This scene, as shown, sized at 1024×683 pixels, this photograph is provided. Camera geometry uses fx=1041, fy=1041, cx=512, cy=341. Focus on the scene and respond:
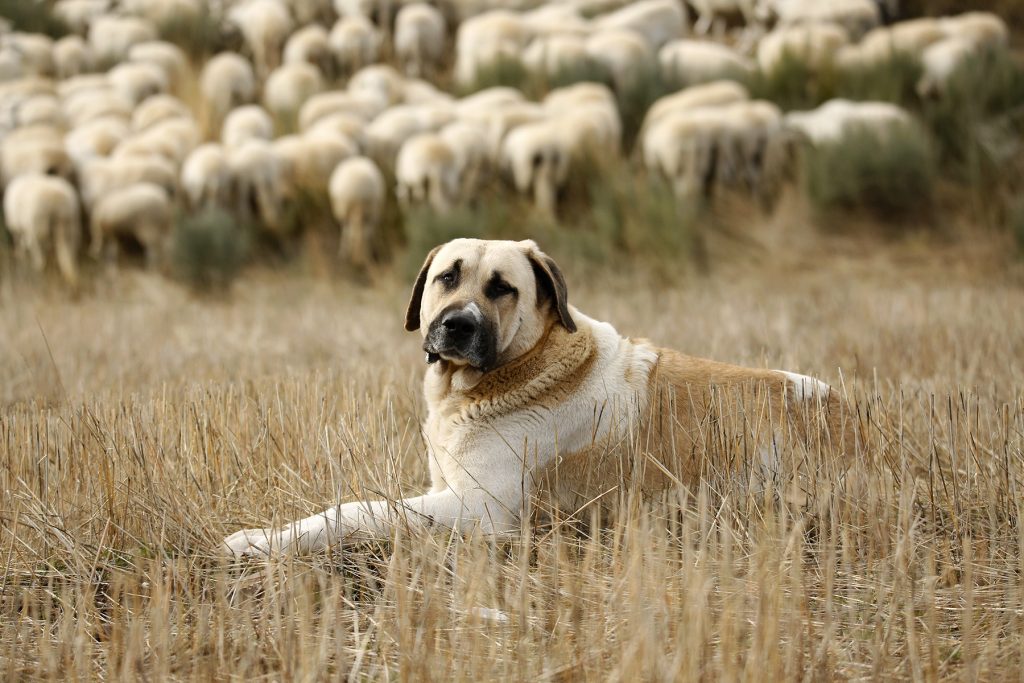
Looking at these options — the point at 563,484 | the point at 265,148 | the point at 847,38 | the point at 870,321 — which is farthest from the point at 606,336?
the point at 847,38

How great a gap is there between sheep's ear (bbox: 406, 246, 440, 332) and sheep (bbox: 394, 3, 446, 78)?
47.8 ft

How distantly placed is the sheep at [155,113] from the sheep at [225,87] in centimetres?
75

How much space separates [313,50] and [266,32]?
4.07ft

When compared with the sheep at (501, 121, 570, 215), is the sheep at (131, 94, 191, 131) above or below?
above

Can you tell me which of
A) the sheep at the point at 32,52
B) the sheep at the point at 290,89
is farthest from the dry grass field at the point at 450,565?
the sheep at the point at 32,52

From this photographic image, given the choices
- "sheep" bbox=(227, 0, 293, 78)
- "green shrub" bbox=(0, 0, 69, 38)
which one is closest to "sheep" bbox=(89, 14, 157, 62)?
"green shrub" bbox=(0, 0, 69, 38)

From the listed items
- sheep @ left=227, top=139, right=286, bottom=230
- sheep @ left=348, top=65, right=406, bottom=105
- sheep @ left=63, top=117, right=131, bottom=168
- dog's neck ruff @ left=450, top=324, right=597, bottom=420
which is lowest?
sheep @ left=227, top=139, right=286, bottom=230

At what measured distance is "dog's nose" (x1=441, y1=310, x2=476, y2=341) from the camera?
3320 mm

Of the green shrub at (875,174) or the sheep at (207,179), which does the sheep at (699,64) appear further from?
the sheep at (207,179)

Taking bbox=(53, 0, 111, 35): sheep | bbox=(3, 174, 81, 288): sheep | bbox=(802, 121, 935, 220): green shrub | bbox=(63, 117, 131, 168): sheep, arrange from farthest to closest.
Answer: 1. bbox=(53, 0, 111, 35): sheep
2. bbox=(63, 117, 131, 168): sheep
3. bbox=(802, 121, 935, 220): green shrub
4. bbox=(3, 174, 81, 288): sheep

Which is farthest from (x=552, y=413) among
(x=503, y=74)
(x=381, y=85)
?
(x=503, y=74)

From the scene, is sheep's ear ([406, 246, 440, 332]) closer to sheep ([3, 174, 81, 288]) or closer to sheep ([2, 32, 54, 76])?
sheep ([3, 174, 81, 288])

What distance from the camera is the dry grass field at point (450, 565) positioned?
248 centimetres

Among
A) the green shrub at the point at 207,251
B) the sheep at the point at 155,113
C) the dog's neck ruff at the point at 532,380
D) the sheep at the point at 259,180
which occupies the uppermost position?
the dog's neck ruff at the point at 532,380
